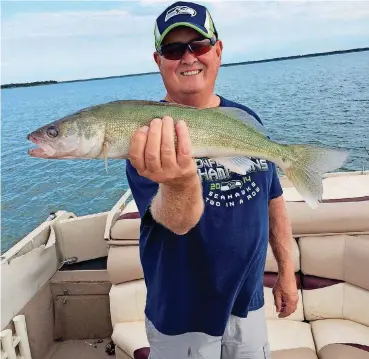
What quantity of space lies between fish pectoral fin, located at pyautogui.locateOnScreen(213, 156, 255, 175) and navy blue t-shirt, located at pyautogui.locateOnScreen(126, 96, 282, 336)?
85 mm

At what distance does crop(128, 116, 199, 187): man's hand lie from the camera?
1.92 m

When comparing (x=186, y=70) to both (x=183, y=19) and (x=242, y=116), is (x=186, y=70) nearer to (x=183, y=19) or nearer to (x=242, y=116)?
(x=183, y=19)

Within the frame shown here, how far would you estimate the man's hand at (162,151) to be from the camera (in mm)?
1923

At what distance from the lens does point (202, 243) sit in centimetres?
246

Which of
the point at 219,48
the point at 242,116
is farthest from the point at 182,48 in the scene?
the point at 242,116

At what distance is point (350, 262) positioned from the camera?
490cm

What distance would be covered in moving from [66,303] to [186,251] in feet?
13.3

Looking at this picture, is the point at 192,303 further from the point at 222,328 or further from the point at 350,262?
the point at 350,262

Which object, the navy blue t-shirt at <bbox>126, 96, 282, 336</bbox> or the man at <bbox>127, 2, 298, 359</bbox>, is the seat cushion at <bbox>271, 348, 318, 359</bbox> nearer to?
the man at <bbox>127, 2, 298, 359</bbox>

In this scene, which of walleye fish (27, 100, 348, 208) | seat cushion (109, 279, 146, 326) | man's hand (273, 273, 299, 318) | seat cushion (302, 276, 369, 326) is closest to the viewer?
walleye fish (27, 100, 348, 208)

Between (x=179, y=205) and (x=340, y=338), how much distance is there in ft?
10.8

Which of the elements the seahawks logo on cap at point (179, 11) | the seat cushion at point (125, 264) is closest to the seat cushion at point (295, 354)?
the seat cushion at point (125, 264)

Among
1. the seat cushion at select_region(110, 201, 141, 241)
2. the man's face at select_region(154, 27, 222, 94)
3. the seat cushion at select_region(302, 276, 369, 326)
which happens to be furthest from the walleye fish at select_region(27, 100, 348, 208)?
the seat cushion at select_region(110, 201, 141, 241)

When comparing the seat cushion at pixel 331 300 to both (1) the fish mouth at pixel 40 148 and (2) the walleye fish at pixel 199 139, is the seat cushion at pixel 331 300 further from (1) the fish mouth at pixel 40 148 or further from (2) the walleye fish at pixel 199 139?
(1) the fish mouth at pixel 40 148
